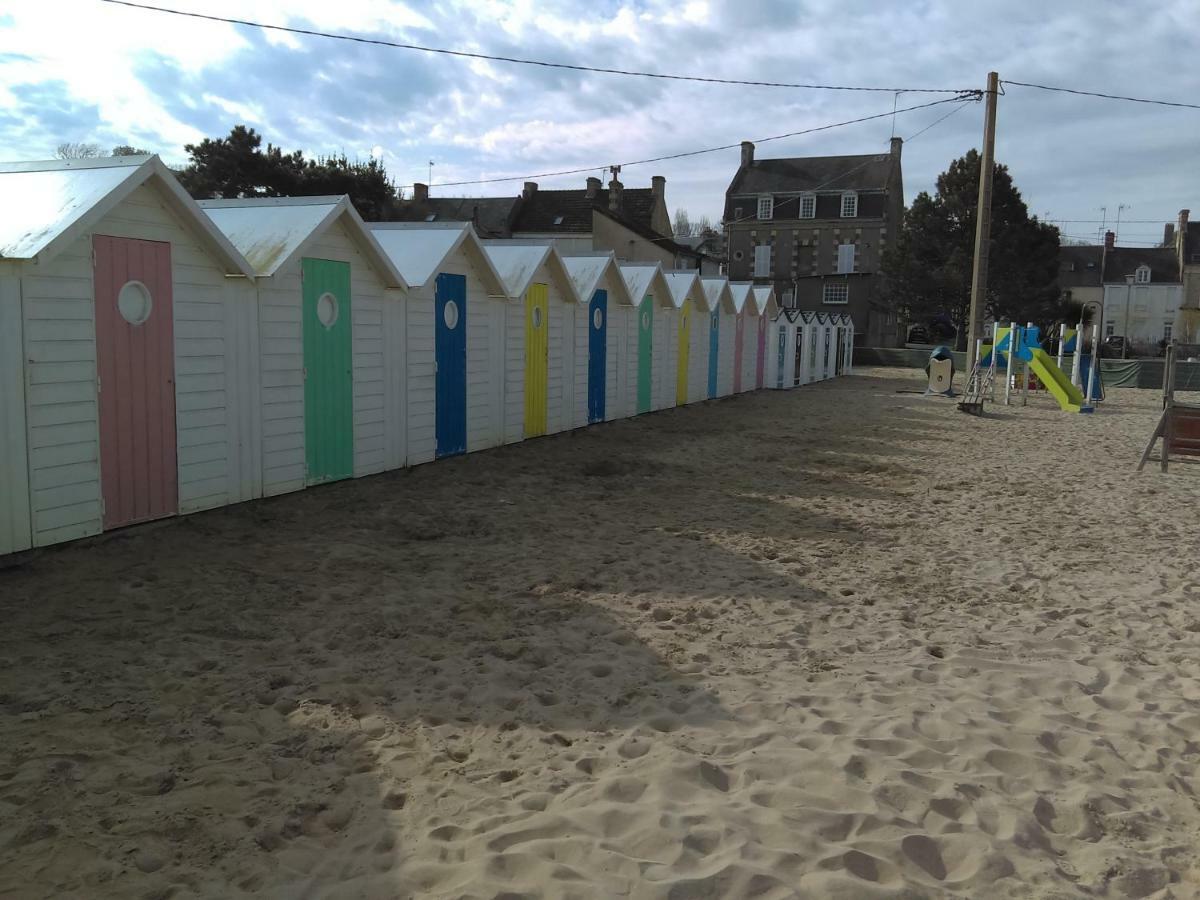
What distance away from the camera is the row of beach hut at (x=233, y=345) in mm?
6652

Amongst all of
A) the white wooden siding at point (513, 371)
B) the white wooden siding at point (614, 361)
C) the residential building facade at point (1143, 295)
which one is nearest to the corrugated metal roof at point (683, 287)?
the white wooden siding at point (614, 361)

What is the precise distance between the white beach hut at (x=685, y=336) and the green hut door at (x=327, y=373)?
10198 millimetres

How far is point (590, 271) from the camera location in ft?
51.3

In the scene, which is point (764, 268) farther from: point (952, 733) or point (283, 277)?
point (952, 733)

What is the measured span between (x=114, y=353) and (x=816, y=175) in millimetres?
51180

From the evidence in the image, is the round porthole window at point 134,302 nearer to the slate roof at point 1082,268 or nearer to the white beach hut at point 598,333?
the white beach hut at point 598,333

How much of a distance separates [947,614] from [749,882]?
3.54 meters

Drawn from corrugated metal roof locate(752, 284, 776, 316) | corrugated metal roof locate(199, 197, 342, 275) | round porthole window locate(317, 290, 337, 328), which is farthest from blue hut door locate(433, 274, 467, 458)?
corrugated metal roof locate(752, 284, 776, 316)

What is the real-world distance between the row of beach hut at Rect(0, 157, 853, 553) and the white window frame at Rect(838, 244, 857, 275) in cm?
3984

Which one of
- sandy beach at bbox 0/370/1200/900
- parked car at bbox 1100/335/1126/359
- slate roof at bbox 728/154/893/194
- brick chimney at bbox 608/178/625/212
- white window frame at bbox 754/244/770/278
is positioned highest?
slate roof at bbox 728/154/893/194

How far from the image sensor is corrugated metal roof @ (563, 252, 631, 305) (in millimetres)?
15320

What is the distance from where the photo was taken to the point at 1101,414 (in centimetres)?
2070

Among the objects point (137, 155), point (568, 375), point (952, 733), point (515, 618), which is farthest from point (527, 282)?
point (952, 733)

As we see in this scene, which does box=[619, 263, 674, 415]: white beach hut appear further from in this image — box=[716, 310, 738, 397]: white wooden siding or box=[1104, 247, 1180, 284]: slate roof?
box=[1104, 247, 1180, 284]: slate roof
